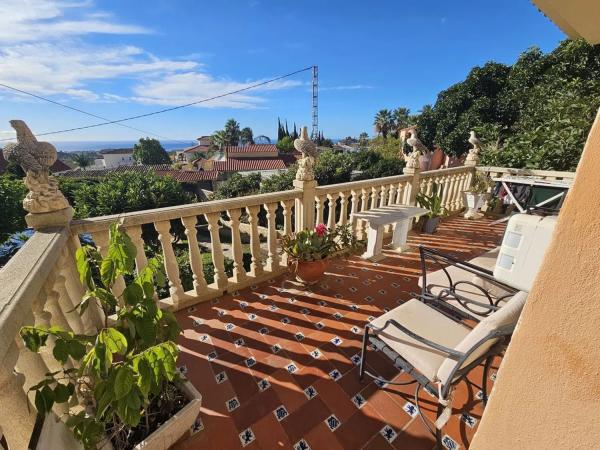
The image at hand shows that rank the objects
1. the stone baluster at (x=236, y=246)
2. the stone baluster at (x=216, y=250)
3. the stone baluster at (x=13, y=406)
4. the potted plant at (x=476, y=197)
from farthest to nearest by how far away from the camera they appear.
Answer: the potted plant at (x=476, y=197) < the stone baluster at (x=236, y=246) < the stone baluster at (x=216, y=250) < the stone baluster at (x=13, y=406)

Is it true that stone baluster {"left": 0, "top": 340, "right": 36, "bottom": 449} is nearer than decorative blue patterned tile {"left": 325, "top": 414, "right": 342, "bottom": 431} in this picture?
Yes

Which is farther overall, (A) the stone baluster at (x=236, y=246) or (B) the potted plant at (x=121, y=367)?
(A) the stone baluster at (x=236, y=246)

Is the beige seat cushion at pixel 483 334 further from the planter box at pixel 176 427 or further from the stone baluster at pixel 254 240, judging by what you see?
the stone baluster at pixel 254 240

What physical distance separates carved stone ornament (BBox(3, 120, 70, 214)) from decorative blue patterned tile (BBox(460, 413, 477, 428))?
316cm

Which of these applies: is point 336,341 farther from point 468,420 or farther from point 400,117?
point 400,117

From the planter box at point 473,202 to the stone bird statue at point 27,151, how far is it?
678cm

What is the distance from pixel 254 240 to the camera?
3.14 meters

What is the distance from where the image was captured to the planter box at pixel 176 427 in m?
1.40

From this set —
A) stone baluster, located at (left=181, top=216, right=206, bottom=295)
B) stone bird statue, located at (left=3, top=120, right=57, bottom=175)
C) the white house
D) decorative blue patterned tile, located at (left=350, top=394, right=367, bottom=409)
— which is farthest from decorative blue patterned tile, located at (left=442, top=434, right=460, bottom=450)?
the white house

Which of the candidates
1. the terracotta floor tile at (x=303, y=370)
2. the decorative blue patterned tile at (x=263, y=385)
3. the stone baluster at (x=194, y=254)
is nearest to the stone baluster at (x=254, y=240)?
the terracotta floor tile at (x=303, y=370)

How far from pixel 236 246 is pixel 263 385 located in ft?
4.94

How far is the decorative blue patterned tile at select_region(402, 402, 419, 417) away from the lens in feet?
5.92

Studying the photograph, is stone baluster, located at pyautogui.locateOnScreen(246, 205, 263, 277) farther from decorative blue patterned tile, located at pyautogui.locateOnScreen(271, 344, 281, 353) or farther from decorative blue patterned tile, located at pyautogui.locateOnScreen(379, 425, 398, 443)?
decorative blue patterned tile, located at pyautogui.locateOnScreen(379, 425, 398, 443)

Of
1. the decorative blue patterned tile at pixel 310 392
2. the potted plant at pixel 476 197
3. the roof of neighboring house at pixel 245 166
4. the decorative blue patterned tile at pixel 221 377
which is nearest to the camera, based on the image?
the decorative blue patterned tile at pixel 310 392
